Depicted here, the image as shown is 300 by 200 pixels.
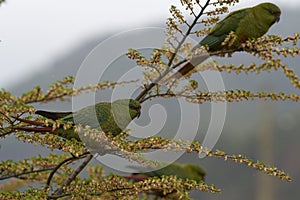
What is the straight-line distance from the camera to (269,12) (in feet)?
10.4

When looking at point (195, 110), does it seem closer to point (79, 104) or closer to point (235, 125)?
point (79, 104)

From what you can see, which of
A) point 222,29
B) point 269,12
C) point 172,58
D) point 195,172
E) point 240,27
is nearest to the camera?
point 172,58

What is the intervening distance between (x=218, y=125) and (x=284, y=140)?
2895 centimetres

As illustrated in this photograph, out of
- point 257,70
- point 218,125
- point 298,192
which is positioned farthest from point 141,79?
point 298,192

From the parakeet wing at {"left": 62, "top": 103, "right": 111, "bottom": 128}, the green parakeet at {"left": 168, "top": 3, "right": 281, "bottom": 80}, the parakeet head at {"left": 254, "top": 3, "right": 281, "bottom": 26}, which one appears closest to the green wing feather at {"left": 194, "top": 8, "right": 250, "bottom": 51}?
the green parakeet at {"left": 168, "top": 3, "right": 281, "bottom": 80}

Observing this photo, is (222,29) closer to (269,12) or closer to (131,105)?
(269,12)

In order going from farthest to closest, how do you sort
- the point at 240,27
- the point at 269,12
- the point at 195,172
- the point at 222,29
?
the point at 195,172, the point at 269,12, the point at 240,27, the point at 222,29

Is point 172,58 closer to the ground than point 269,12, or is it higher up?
closer to the ground

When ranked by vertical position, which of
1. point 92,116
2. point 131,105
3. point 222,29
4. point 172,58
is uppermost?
point 222,29

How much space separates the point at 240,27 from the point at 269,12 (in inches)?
15.4

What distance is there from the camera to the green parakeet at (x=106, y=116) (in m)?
2.43

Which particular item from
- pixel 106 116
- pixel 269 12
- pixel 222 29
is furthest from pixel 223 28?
pixel 106 116

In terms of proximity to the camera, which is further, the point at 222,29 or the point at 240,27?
the point at 240,27

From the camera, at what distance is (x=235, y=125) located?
110 ft
